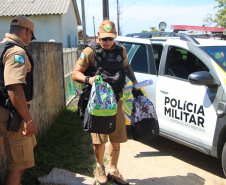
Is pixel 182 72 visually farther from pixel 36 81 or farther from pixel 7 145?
pixel 7 145

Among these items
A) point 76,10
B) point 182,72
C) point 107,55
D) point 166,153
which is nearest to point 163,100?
point 182,72

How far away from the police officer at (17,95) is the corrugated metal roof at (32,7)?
16073 millimetres

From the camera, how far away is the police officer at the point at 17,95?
6.11 ft

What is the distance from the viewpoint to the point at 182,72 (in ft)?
12.1

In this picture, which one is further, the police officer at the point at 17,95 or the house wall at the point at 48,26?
the house wall at the point at 48,26

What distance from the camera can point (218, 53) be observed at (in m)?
3.41

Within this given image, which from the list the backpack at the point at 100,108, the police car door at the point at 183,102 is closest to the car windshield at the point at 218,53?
the police car door at the point at 183,102

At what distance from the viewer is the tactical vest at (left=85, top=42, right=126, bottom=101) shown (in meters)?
2.61

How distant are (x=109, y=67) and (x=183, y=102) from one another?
1.23m

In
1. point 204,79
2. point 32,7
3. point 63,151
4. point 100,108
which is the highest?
point 32,7

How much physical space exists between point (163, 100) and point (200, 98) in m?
0.61

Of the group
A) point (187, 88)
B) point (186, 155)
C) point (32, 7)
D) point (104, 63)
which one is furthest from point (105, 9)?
point (32, 7)

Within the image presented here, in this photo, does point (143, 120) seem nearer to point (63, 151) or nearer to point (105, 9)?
point (63, 151)

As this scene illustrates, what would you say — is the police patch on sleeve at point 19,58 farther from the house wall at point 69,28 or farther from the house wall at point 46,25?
the house wall at point 69,28
